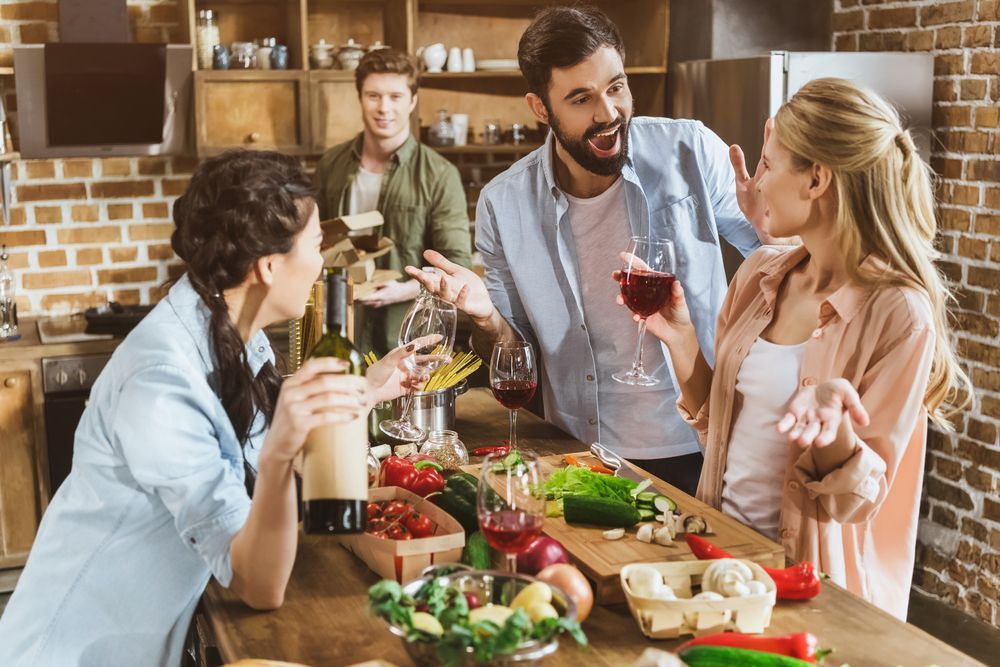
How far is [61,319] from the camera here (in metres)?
4.64

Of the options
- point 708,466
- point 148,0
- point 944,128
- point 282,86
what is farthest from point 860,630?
point 148,0

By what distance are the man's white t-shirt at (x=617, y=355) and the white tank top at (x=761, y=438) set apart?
1.95 ft

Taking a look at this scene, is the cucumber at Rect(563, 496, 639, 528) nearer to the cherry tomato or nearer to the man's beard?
the cherry tomato

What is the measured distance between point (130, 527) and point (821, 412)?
1124 millimetres

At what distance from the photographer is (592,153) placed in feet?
8.85

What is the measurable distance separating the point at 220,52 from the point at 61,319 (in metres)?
1.33

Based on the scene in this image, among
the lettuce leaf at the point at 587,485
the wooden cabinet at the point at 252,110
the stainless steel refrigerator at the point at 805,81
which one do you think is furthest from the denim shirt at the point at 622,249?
the wooden cabinet at the point at 252,110

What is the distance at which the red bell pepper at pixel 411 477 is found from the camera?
206 cm

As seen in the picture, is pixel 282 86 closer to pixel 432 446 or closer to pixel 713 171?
pixel 713 171

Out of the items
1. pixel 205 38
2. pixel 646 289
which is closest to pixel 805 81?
pixel 646 289

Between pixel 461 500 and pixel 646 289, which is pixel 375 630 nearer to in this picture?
pixel 461 500

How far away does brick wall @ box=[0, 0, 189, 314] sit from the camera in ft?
15.1

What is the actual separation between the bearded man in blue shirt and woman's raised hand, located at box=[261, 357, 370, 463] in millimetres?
1210

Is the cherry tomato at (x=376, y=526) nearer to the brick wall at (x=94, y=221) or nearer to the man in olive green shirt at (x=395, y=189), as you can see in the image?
the man in olive green shirt at (x=395, y=189)
